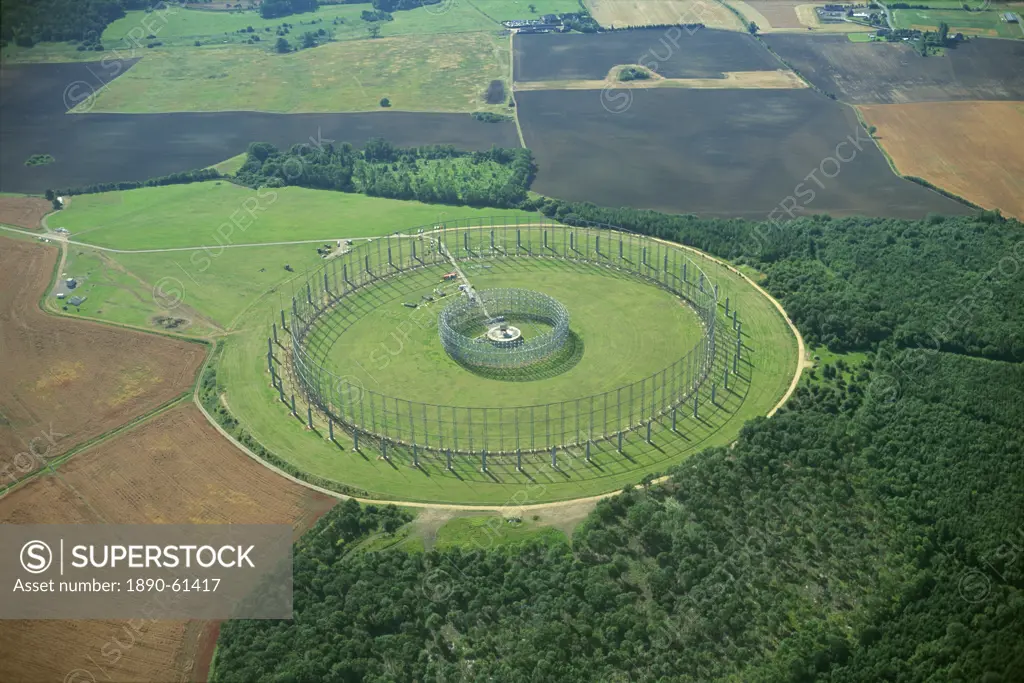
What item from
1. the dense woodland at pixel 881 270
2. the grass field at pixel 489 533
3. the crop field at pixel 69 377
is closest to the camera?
the grass field at pixel 489 533

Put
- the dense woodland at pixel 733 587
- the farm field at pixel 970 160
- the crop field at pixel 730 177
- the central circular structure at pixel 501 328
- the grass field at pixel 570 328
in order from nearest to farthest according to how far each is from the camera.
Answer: the dense woodland at pixel 733 587, the grass field at pixel 570 328, the central circular structure at pixel 501 328, the crop field at pixel 730 177, the farm field at pixel 970 160

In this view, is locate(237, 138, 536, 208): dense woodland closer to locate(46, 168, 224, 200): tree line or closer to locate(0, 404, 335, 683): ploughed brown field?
locate(46, 168, 224, 200): tree line

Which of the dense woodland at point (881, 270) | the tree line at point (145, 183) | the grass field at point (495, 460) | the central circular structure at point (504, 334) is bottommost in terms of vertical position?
the tree line at point (145, 183)

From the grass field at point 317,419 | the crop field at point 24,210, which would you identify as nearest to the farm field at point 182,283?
the grass field at point 317,419

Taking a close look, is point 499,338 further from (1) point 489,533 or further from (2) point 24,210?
(2) point 24,210

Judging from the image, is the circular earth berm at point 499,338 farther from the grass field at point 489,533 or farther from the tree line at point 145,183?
the tree line at point 145,183

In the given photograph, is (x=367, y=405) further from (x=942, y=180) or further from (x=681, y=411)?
(x=942, y=180)
